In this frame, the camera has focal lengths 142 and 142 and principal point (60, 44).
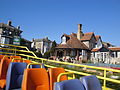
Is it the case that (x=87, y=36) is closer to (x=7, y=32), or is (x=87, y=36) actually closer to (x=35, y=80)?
(x=7, y=32)

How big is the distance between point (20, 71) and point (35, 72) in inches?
35.1

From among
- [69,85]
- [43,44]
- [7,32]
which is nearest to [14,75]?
[69,85]

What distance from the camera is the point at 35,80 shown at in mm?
2643

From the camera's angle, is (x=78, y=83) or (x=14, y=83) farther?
(x=14, y=83)

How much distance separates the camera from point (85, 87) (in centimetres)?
Answer: 222

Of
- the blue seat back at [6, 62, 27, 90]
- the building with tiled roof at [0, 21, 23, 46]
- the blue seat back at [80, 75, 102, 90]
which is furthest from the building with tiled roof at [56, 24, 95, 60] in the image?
the blue seat back at [80, 75, 102, 90]

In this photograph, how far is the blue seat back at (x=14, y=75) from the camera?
3152 mm

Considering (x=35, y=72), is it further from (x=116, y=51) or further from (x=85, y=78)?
(x=116, y=51)

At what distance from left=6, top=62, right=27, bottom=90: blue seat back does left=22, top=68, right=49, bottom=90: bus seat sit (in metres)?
0.79

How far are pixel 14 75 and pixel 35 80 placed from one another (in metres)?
0.86

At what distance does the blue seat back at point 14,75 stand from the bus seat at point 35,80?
790 millimetres

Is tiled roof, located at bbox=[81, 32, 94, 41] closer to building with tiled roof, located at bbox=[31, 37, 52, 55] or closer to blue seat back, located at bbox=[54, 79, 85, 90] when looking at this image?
building with tiled roof, located at bbox=[31, 37, 52, 55]

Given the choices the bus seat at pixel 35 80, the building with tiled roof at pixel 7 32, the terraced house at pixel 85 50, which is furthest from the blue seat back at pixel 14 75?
the building with tiled roof at pixel 7 32

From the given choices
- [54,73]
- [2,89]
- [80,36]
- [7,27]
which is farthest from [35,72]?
[7,27]
